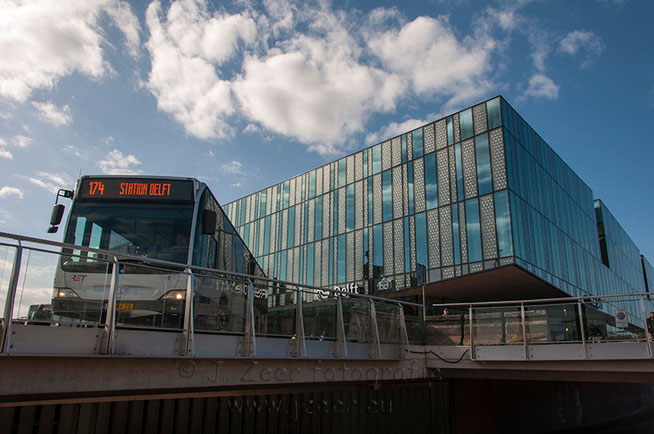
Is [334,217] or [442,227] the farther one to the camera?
[334,217]

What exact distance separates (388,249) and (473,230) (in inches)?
252

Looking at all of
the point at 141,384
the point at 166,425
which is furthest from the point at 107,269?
the point at 166,425

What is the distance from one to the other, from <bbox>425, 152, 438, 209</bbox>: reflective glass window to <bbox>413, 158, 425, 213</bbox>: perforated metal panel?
303mm

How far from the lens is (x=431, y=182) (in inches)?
1164

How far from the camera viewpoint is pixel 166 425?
8555 millimetres

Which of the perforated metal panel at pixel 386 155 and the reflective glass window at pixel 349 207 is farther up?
the perforated metal panel at pixel 386 155

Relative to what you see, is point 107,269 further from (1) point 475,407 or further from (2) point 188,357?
(1) point 475,407

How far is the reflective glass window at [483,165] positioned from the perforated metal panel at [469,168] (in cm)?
24

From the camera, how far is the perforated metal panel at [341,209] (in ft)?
116

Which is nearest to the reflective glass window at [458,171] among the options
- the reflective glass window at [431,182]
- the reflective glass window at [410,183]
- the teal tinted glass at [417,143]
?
the reflective glass window at [431,182]

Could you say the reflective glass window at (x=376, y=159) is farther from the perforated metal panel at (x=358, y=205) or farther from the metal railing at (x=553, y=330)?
the metal railing at (x=553, y=330)

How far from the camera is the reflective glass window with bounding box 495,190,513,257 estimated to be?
24594 millimetres

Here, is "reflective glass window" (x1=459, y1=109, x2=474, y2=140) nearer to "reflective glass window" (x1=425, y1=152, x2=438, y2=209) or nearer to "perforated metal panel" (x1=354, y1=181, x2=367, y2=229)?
"reflective glass window" (x1=425, y1=152, x2=438, y2=209)

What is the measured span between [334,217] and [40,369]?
3061 cm
